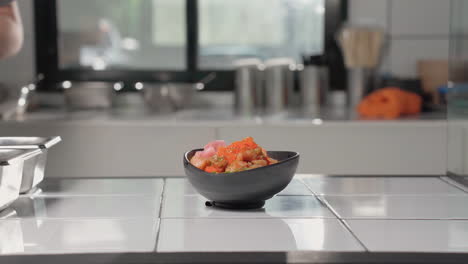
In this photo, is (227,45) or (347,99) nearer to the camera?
(347,99)

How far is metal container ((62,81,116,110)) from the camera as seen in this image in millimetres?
2947

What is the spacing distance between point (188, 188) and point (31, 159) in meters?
0.34

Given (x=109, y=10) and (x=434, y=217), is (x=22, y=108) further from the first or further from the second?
(x=434, y=217)

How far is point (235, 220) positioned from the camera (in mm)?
1097

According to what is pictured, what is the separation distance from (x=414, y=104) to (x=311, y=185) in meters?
1.55

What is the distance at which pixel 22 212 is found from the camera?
1.17 m

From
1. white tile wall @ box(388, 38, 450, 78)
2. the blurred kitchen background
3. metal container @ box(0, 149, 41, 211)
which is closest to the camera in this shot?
metal container @ box(0, 149, 41, 211)

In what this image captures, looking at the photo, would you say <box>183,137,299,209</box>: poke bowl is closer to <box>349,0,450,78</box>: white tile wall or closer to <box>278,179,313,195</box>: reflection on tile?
<box>278,179,313,195</box>: reflection on tile

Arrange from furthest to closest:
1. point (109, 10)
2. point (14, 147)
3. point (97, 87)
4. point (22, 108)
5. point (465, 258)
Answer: point (109, 10) → point (97, 87) → point (22, 108) → point (14, 147) → point (465, 258)

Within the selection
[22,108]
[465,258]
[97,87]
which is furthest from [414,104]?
[465,258]

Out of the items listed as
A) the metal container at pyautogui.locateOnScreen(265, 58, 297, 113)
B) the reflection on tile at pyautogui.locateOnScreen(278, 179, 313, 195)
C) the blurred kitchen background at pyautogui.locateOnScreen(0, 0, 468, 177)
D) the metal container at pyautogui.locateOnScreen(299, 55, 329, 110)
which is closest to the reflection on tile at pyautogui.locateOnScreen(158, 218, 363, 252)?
the reflection on tile at pyautogui.locateOnScreen(278, 179, 313, 195)

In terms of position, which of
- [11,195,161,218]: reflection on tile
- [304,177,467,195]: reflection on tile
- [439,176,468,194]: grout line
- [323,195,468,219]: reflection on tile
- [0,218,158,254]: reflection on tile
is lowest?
[439,176,468,194]: grout line

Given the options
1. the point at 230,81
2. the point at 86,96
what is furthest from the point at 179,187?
the point at 230,81

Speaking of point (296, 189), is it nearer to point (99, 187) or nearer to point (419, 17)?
point (99, 187)
